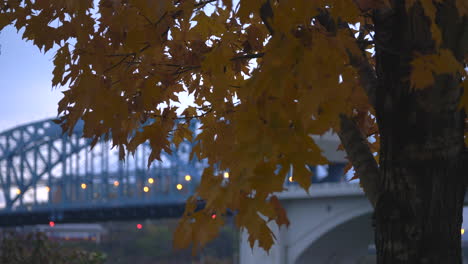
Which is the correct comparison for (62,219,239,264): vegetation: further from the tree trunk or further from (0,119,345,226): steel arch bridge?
the tree trunk

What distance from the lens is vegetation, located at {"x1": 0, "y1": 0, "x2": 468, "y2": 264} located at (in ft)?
7.97

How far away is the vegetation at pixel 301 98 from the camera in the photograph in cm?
243

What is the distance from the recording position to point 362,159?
3.57 m

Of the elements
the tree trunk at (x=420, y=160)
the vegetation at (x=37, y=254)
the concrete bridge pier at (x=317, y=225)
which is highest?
the tree trunk at (x=420, y=160)

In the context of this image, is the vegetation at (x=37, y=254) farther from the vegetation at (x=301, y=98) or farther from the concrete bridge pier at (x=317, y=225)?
the concrete bridge pier at (x=317, y=225)

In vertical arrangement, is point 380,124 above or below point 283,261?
above

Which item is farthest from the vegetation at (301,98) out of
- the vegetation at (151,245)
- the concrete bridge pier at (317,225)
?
the vegetation at (151,245)

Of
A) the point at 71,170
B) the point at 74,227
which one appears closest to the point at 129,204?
the point at 71,170

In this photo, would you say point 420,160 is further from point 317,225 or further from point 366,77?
point 317,225

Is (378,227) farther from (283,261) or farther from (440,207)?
(283,261)

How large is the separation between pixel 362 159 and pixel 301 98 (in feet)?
4.43

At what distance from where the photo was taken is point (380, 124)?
3.39m

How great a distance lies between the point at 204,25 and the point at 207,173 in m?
2.41

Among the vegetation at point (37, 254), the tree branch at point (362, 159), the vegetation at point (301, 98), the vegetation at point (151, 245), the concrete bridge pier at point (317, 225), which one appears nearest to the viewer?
the vegetation at point (301, 98)
